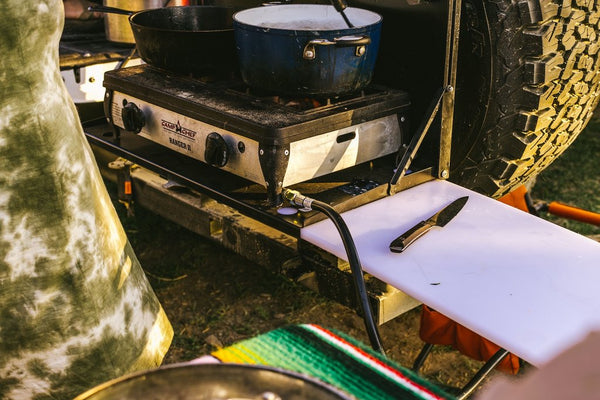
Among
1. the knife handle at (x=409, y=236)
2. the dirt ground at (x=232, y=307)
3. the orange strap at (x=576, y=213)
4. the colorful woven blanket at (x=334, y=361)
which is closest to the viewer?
the colorful woven blanket at (x=334, y=361)

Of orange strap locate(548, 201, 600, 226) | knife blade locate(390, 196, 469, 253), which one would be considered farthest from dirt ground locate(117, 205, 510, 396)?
knife blade locate(390, 196, 469, 253)

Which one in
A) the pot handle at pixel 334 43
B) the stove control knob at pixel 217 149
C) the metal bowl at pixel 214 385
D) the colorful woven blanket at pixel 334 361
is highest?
the pot handle at pixel 334 43

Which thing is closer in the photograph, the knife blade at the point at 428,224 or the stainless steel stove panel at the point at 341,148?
the knife blade at the point at 428,224

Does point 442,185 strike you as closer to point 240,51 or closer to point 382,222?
point 382,222

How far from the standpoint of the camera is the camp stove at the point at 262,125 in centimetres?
189

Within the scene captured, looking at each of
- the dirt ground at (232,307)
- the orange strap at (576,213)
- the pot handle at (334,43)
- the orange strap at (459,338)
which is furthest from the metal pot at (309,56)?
the dirt ground at (232,307)

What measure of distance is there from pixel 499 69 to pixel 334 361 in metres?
1.32

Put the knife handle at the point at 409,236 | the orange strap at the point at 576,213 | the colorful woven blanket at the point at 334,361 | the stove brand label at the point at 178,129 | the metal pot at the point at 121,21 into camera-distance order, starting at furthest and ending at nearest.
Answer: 1. the metal pot at the point at 121,21
2. the orange strap at the point at 576,213
3. the stove brand label at the point at 178,129
4. the knife handle at the point at 409,236
5. the colorful woven blanket at the point at 334,361

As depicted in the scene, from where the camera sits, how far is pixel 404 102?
6.97ft

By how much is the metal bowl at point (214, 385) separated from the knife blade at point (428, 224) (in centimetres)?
103

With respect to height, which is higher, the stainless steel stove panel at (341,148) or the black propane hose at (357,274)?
the stainless steel stove panel at (341,148)

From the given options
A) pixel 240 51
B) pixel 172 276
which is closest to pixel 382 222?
pixel 240 51

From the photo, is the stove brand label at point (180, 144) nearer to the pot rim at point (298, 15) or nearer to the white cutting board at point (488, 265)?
the pot rim at point (298, 15)

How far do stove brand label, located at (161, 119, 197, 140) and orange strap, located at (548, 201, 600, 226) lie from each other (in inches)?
50.8
